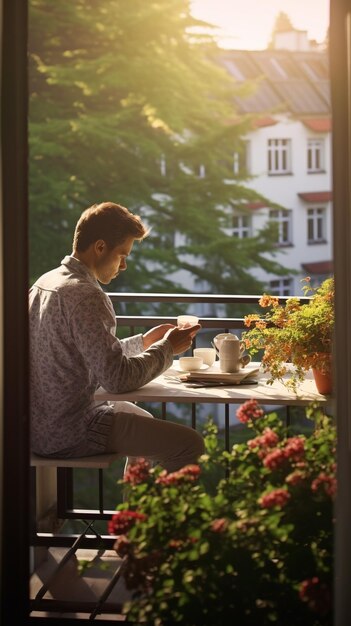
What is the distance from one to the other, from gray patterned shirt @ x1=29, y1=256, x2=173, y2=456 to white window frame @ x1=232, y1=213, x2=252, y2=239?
19.7m

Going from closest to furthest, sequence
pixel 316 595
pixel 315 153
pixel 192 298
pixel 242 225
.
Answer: pixel 316 595 < pixel 192 298 < pixel 242 225 < pixel 315 153

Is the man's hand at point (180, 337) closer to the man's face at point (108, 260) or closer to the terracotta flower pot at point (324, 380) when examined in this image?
the man's face at point (108, 260)

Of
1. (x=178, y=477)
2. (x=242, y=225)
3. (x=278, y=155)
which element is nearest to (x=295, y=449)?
(x=178, y=477)

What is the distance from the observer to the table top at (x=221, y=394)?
3.05 m

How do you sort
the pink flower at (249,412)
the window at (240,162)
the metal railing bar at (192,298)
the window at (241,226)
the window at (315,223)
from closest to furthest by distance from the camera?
the pink flower at (249,412), the metal railing bar at (192,298), the window at (241,226), the window at (240,162), the window at (315,223)

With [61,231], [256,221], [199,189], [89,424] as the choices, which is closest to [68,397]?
[89,424]

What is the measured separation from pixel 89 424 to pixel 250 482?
0.83 meters

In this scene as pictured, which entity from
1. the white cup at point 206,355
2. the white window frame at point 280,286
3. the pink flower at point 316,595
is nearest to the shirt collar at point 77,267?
the white cup at point 206,355

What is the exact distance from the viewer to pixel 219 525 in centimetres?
249

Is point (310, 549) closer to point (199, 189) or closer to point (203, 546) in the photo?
point (203, 546)

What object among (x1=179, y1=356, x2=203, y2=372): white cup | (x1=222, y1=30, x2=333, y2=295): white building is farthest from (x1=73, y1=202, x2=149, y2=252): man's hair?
(x1=222, y1=30, x2=333, y2=295): white building

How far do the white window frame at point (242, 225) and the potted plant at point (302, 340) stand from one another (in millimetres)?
19505

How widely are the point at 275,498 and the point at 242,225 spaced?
69.4 feet

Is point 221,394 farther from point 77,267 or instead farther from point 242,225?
point 242,225
